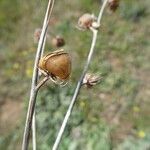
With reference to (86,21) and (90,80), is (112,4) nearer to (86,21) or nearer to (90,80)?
(86,21)

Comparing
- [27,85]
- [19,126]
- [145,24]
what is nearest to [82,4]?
[145,24]

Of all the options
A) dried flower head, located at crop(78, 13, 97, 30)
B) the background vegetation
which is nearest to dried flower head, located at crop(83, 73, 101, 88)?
dried flower head, located at crop(78, 13, 97, 30)

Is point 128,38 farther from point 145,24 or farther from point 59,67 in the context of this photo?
point 59,67

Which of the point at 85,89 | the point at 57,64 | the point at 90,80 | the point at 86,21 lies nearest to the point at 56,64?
the point at 57,64

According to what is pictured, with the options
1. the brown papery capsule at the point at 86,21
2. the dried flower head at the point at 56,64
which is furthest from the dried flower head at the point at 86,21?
the dried flower head at the point at 56,64

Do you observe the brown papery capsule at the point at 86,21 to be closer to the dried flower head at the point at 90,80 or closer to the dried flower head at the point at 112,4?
the dried flower head at the point at 112,4

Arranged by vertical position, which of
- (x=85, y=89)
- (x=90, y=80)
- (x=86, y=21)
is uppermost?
(x=86, y=21)
